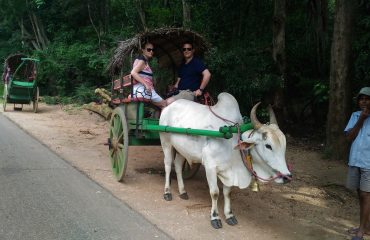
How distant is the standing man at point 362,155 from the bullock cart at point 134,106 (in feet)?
8.29

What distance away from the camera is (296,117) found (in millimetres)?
13078

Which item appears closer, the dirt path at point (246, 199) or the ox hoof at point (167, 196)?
the dirt path at point (246, 199)

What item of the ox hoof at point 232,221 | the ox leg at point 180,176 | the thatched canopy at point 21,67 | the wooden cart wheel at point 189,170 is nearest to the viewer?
the ox hoof at point 232,221

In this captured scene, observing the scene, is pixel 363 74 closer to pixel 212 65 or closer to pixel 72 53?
pixel 212 65

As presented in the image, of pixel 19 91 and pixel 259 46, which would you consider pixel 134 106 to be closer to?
pixel 259 46

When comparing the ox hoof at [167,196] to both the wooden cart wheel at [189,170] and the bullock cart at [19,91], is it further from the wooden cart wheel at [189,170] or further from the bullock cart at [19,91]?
the bullock cart at [19,91]

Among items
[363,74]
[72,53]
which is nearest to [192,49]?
[363,74]

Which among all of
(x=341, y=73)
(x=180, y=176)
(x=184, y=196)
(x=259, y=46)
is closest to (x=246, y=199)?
(x=184, y=196)

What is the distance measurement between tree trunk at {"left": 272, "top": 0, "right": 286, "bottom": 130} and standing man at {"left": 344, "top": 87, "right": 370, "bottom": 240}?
582 centimetres

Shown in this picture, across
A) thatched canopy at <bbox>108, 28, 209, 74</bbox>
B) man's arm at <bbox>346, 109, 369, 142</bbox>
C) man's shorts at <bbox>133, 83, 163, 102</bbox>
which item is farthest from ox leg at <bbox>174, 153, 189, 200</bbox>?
man's arm at <bbox>346, 109, 369, 142</bbox>

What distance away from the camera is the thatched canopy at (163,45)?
6.93 metres

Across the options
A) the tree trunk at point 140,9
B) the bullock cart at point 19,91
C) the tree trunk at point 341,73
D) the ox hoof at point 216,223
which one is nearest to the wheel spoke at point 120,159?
the ox hoof at point 216,223

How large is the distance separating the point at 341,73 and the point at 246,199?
351 centimetres

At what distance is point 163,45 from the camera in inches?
304
